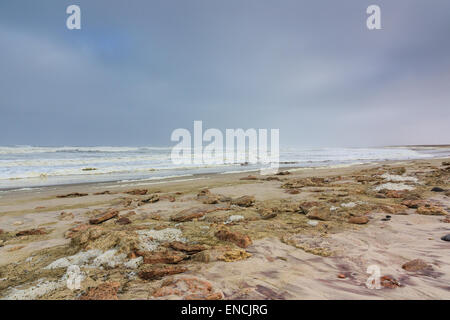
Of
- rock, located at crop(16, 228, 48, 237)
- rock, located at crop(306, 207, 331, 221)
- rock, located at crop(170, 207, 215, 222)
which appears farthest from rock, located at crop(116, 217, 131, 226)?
rock, located at crop(306, 207, 331, 221)

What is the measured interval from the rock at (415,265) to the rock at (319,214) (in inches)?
73.8

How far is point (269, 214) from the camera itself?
4.86m

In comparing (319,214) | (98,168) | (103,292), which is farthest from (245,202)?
(98,168)

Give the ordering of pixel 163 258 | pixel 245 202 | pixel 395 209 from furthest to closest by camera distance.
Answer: pixel 245 202, pixel 395 209, pixel 163 258

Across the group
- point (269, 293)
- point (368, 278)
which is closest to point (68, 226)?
point (269, 293)

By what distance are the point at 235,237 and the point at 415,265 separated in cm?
214

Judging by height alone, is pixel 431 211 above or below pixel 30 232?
above

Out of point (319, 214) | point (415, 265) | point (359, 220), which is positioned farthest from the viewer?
point (319, 214)

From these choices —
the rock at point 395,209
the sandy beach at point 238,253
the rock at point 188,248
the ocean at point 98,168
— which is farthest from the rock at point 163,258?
the ocean at point 98,168

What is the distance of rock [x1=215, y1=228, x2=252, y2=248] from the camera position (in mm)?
3282

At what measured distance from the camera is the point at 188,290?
2.04 meters

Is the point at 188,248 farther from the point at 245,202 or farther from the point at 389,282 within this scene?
the point at 245,202

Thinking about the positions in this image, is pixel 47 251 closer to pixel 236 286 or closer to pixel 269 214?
pixel 236 286
